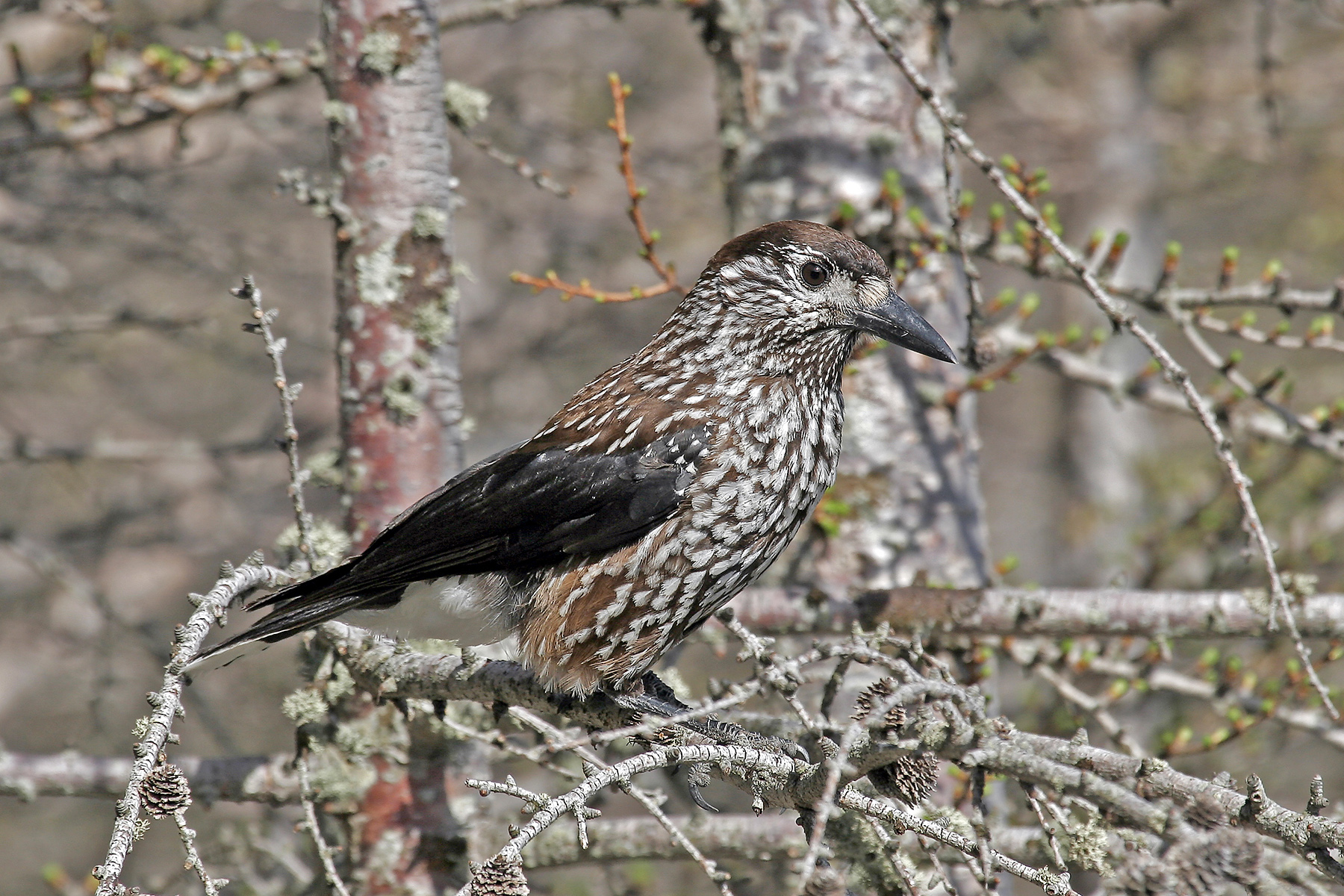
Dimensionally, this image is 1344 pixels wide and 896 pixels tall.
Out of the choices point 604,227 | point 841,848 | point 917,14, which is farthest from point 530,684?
point 604,227

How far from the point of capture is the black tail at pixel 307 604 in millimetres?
2771

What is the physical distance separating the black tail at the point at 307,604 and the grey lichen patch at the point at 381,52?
137cm

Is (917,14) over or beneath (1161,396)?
over

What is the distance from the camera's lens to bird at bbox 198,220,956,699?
292cm

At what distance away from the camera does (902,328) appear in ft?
10.0

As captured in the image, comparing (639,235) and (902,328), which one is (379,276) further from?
(902,328)

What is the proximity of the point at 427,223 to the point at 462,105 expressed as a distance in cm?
49

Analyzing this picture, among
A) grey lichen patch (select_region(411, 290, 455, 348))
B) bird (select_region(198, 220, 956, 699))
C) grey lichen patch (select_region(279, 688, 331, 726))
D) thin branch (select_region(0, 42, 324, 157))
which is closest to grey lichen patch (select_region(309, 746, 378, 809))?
grey lichen patch (select_region(279, 688, 331, 726))

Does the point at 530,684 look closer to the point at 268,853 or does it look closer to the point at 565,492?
the point at 565,492

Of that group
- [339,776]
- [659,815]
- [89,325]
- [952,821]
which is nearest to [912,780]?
[952,821]

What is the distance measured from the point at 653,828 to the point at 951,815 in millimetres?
855

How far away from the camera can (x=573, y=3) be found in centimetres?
380

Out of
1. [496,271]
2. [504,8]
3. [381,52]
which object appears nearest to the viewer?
[381,52]

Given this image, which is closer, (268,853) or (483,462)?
(483,462)
